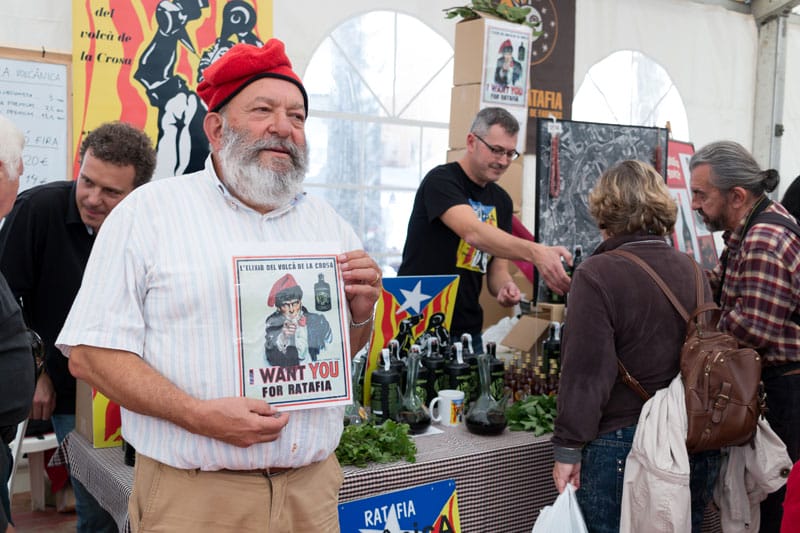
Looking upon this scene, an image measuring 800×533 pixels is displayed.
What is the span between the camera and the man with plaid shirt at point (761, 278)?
2281 mm

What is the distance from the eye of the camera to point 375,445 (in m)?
2.07

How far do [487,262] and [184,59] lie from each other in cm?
217

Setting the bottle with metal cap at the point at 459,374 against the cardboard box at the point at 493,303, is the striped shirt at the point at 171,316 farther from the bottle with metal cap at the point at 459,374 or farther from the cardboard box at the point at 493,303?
the cardboard box at the point at 493,303

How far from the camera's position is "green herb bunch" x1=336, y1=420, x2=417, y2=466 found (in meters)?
2.00

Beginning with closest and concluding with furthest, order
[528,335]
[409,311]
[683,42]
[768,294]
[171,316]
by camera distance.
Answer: [171,316]
[768,294]
[409,311]
[528,335]
[683,42]

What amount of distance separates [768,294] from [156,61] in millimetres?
3319

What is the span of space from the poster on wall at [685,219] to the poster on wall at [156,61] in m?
2.73

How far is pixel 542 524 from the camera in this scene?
77.9 inches

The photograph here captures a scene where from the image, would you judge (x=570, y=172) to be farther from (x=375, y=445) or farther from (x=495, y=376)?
(x=375, y=445)

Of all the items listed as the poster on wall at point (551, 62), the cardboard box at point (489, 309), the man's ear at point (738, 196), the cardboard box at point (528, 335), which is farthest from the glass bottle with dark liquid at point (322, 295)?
the poster on wall at point (551, 62)

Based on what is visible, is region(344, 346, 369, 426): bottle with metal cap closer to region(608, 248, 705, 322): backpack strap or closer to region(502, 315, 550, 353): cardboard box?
region(608, 248, 705, 322): backpack strap

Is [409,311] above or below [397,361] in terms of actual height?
above

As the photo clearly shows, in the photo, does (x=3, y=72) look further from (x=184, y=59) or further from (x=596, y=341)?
(x=596, y=341)

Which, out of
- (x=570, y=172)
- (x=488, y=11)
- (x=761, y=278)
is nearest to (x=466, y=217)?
(x=570, y=172)
